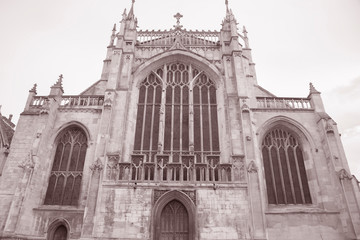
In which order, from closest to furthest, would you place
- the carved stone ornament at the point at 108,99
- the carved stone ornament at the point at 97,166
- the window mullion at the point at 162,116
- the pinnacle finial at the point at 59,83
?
the carved stone ornament at the point at 97,166
the window mullion at the point at 162,116
the carved stone ornament at the point at 108,99
the pinnacle finial at the point at 59,83

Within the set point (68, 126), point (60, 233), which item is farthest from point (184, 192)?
point (68, 126)

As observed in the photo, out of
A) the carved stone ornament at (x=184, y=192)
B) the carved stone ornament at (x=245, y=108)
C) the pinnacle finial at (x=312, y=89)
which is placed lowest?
the carved stone ornament at (x=184, y=192)

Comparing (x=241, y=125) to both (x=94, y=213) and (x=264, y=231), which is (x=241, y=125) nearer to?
(x=264, y=231)

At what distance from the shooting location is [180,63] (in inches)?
744

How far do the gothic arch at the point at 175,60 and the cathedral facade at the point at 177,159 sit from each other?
69 mm


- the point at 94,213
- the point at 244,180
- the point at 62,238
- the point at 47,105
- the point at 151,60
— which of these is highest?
the point at 151,60

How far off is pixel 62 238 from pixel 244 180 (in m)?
9.48

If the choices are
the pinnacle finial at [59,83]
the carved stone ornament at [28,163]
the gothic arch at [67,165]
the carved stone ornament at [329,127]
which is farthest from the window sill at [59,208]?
the carved stone ornament at [329,127]

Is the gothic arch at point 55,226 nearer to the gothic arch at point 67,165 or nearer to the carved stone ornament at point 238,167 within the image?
the gothic arch at point 67,165

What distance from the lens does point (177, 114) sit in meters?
16.9

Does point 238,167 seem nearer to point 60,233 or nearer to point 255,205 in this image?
point 255,205

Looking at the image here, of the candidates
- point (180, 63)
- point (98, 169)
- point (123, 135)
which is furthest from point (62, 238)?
point (180, 63)

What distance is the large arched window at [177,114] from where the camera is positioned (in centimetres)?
1567

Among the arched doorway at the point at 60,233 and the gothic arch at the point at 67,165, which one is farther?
the gothic arch at the point at 67,165
